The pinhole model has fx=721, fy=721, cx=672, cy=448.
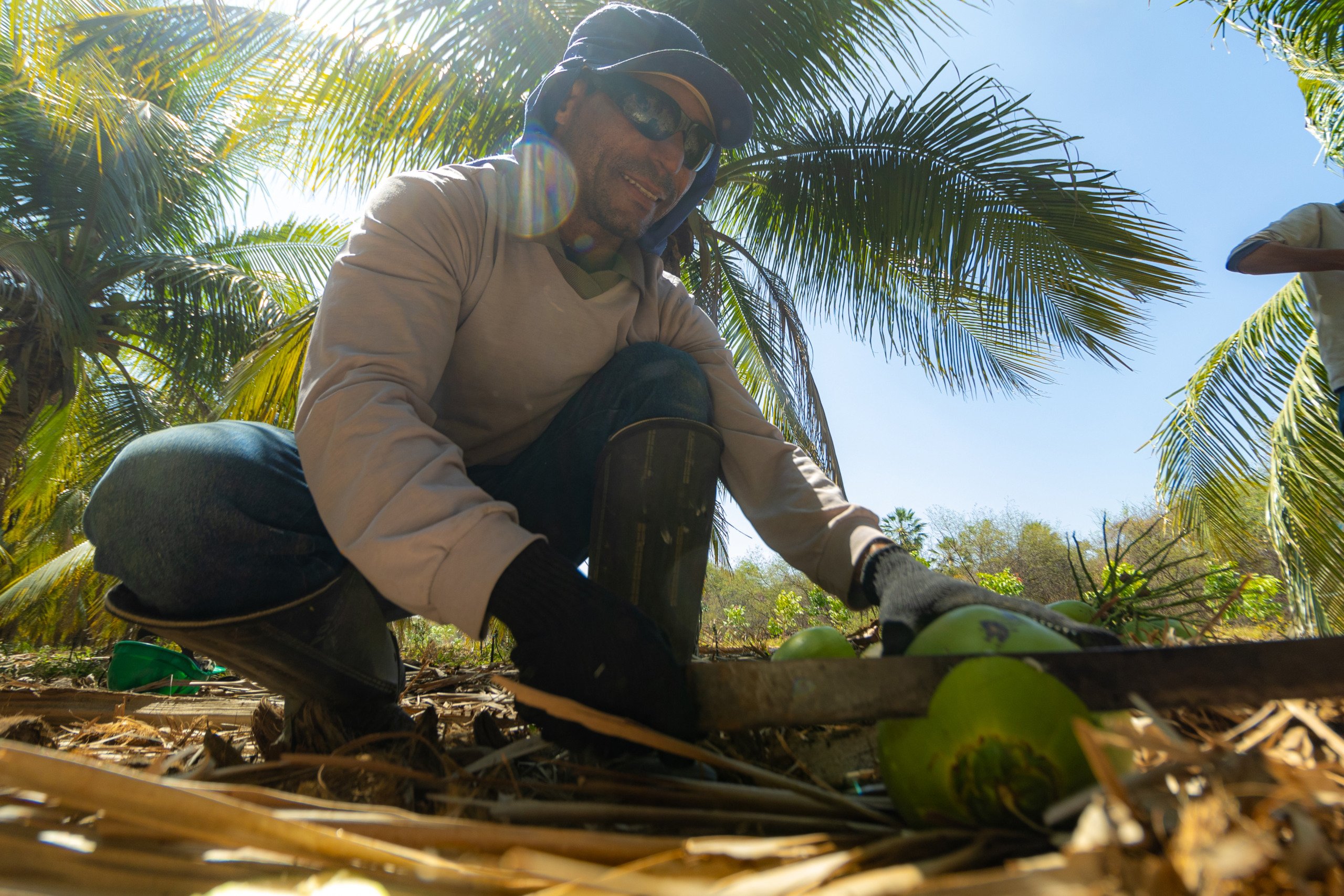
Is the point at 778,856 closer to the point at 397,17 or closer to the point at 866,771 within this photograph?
the point at 866,771

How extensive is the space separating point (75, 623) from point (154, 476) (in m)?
12.9

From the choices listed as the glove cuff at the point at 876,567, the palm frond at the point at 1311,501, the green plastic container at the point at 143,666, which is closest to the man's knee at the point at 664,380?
the glove cuff at the point at 876,567

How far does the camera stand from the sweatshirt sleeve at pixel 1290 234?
2.81m

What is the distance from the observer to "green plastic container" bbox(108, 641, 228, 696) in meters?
2.84

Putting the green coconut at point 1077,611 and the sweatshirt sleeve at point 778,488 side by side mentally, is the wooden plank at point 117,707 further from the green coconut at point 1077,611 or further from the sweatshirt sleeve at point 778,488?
the green coconut at point 1077,611

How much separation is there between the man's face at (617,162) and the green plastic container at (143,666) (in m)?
2.50

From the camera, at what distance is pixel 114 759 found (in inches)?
50.9

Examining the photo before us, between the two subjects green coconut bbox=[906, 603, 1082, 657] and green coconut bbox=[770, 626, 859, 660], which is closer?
green coconut bbox=[906, 603, 1082, 657]

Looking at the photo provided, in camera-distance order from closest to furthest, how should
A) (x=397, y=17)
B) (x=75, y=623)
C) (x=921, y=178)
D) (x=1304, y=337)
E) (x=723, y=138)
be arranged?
(x=723, y=138) < (x=397, y=17) < (x=921, y=178) < (x=1304, y=337) < (x=75, y=623)

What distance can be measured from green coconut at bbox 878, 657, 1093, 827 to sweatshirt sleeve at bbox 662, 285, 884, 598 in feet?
1.99

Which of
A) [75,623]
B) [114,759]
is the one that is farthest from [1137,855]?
[75,623]

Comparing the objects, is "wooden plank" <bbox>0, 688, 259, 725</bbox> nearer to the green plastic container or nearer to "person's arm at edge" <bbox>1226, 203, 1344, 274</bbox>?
the green plastic container

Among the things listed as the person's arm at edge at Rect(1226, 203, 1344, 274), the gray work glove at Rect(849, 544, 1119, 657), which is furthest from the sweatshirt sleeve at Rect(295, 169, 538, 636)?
the person's arm at edge at Rect(1226, 203, 1344, 274)

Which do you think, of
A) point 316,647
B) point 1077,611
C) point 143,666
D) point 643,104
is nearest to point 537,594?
point 316,647
